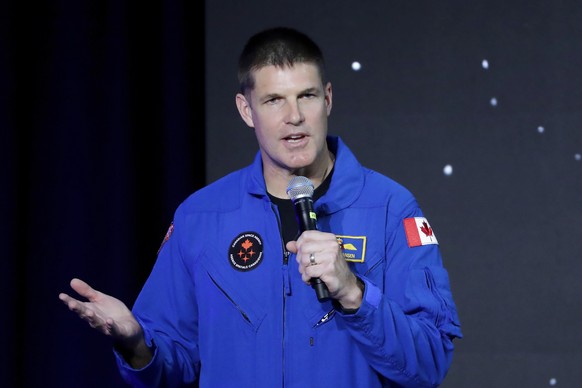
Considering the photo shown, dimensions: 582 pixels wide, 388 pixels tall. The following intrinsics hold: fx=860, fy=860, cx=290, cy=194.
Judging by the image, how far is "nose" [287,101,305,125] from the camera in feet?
5.79

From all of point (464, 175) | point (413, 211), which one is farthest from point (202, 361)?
point (464, 175)

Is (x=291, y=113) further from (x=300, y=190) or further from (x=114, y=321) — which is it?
(x=114, y=321)

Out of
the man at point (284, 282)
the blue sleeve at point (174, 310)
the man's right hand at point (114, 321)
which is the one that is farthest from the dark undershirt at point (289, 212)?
the man's right hand at point (114, 321)

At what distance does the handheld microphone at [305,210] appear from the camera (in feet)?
4.80

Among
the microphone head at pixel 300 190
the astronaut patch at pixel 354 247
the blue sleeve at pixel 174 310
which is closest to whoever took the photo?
the microphone head at pixel 300 190

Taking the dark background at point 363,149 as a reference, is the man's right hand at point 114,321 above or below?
below

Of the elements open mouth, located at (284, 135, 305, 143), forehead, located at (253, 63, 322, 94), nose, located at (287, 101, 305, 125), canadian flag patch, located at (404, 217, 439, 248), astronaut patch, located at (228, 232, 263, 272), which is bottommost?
astronaut patch, located at (228, 232, 263, 272)

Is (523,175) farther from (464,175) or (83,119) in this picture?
(83,119)

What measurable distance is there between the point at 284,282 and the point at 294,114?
0.34 metres

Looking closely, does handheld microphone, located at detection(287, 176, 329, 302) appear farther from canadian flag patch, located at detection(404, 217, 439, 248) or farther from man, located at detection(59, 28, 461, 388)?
canadian flag patch, located at detection(404, 217, 439, 248)

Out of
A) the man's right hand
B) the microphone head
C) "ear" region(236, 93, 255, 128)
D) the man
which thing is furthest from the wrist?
"ear" region(236, 93, 255, 128)

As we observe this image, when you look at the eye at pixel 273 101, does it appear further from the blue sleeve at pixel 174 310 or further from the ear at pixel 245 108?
the blue sleeve at pixel 174 310

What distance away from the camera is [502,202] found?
9.70ft

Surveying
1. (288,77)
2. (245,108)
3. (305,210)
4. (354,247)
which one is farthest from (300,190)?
(245,108)
